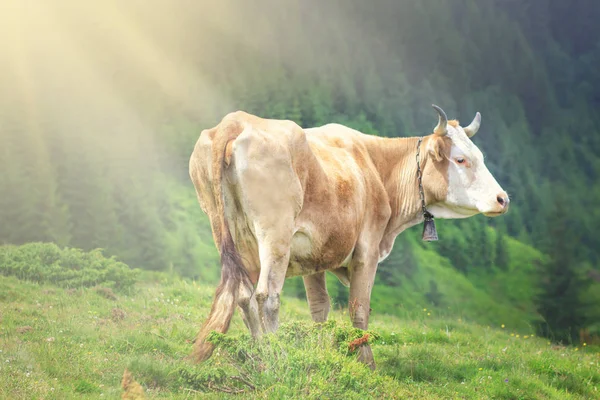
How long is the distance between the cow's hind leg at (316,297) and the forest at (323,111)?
6.24 m

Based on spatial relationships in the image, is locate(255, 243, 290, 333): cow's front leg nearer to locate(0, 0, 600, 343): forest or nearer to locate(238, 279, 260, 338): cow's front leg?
locate(238, 279, 260, 338): cow's front leg

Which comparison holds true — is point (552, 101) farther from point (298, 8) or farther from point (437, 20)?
point (298, 8)

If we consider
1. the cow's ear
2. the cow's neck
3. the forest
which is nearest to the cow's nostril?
the cow's ear

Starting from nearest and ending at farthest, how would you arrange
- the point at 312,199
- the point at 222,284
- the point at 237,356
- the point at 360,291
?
1. the point at 237,356
2. the point at 222,284
3. the point at 312,199
4. the point at 360,291

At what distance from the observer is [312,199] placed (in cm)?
732

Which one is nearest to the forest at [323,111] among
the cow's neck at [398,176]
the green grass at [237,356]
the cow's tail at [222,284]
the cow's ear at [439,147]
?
the green grass at [237,356]

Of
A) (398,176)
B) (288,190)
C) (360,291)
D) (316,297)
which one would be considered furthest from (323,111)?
(288,190)

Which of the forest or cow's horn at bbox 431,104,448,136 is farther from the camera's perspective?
the forest

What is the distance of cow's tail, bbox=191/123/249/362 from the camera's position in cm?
650

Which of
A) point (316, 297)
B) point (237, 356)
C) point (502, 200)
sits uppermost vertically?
point (502, 200)

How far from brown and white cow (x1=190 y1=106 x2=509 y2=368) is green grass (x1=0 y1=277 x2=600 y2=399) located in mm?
455

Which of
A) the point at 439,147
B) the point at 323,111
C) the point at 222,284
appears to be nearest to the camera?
the point at 222,284

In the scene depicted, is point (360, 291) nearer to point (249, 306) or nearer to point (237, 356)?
point (249, 306)

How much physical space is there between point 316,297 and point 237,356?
94.1 inches
